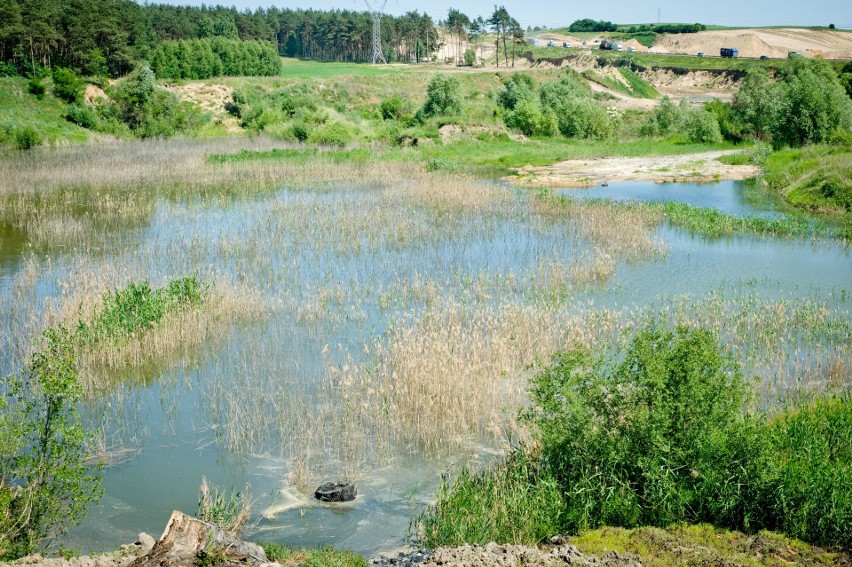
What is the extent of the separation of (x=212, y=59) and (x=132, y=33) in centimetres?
825

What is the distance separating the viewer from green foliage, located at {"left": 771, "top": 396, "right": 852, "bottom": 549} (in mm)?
7668

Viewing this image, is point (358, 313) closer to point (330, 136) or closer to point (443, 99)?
point (330, 136)

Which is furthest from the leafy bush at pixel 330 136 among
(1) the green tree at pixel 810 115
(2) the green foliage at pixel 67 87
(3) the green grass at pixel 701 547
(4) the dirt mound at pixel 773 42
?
(4) the dirt mound at pixel 773 42

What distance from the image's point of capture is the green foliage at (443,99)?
61.5 m

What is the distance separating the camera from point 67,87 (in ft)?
198

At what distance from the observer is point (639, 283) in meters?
19.7

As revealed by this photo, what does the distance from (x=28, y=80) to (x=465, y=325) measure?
5757 cm

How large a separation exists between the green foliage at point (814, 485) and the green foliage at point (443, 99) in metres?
54.1

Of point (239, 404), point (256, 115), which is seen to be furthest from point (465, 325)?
point (256, 115)

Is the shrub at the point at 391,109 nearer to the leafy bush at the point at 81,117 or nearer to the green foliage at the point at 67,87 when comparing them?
the leafy bush at the point at 81,117

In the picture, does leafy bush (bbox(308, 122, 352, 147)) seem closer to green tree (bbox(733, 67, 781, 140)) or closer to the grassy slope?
the grassy slope

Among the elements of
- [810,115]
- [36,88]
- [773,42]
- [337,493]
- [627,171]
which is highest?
[773,42]

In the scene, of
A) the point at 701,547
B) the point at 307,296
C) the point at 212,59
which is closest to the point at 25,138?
the point at 307,296

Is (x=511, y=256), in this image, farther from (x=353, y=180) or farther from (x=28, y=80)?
(x=28, y=80)
